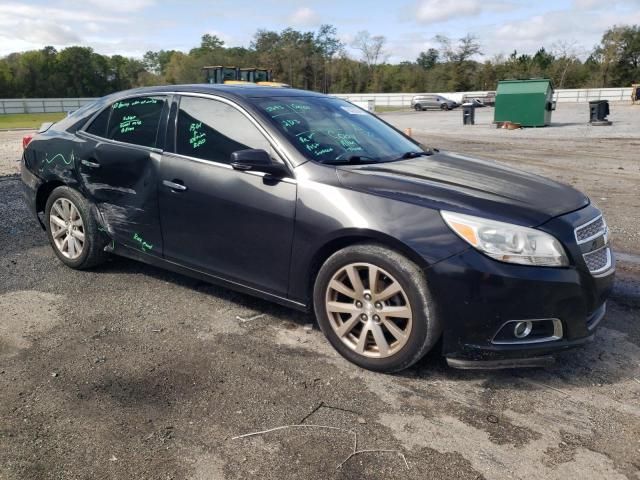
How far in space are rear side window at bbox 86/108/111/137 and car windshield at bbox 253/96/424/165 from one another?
5.11 ft

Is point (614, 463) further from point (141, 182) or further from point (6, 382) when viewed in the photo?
point (141, 182)

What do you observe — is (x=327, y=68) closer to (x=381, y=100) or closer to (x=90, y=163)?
(x=381, y=100)

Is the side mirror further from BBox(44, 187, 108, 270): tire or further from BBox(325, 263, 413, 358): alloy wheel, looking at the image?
BBox(44, 187, 108, 270): tire

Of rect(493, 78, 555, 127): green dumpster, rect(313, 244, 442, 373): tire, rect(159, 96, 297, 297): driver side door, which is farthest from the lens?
rect(493, 78, 555, 127): green dumpster

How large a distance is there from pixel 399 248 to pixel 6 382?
239cm

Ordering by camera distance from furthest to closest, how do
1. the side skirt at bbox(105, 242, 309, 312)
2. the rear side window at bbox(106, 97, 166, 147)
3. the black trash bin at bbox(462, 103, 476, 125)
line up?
the black trash bin at bbox(462, 103, 476, 125), the rear side window at bbox(106, 97, 166, 147), the side skirt at bbox(105, 242, 309, 312)

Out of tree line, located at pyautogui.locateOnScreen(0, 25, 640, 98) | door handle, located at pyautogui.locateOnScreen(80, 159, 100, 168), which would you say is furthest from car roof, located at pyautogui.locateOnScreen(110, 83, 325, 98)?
tree line, located at pyautogui.locateOnScreen(0, 25, 640, 98)

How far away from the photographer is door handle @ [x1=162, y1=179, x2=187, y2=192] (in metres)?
4.06

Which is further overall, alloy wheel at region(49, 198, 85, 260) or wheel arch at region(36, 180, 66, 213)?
wheel arch at region(36, 180, 66, 213)

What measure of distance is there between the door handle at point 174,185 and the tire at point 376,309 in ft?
4.21

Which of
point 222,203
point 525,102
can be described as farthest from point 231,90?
point 525,102

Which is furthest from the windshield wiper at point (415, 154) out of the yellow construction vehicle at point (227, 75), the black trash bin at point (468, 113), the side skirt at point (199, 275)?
the yellow construction vehicle at point (227, 75)

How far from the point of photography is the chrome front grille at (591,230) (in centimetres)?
319

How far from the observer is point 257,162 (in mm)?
3562
